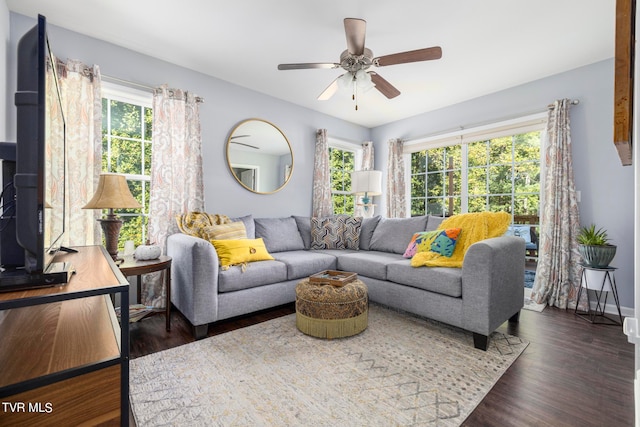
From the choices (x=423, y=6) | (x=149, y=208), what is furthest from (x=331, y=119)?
(x=149, y=208)

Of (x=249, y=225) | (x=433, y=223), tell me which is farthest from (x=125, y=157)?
(x=433, y=223)

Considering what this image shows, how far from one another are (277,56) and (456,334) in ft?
9.71

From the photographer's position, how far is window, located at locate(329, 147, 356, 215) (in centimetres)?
486

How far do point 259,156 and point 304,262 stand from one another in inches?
62.9

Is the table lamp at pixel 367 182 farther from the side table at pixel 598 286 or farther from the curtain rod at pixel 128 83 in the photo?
the curtain rod at pixel 128 83

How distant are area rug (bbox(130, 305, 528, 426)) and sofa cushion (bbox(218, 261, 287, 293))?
1.21 feet

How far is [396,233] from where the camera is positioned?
11.5 ft

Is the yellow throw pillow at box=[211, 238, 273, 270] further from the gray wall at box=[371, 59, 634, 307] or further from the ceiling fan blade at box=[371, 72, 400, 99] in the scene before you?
the gray wall at box=[371, 59, 634, 307]

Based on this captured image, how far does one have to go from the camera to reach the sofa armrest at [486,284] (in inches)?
81.7

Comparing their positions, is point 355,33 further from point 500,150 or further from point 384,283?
point 500,150

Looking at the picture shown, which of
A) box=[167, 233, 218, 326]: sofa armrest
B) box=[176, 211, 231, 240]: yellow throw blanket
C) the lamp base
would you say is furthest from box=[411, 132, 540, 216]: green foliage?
the lamp base

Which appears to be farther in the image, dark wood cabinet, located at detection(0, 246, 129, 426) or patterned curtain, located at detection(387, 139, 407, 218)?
patterned curtain, located at detection(387, 139, 407, 218)

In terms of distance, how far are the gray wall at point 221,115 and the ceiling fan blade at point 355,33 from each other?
179 cm

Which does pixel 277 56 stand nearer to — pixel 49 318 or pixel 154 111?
pixel 154 111
